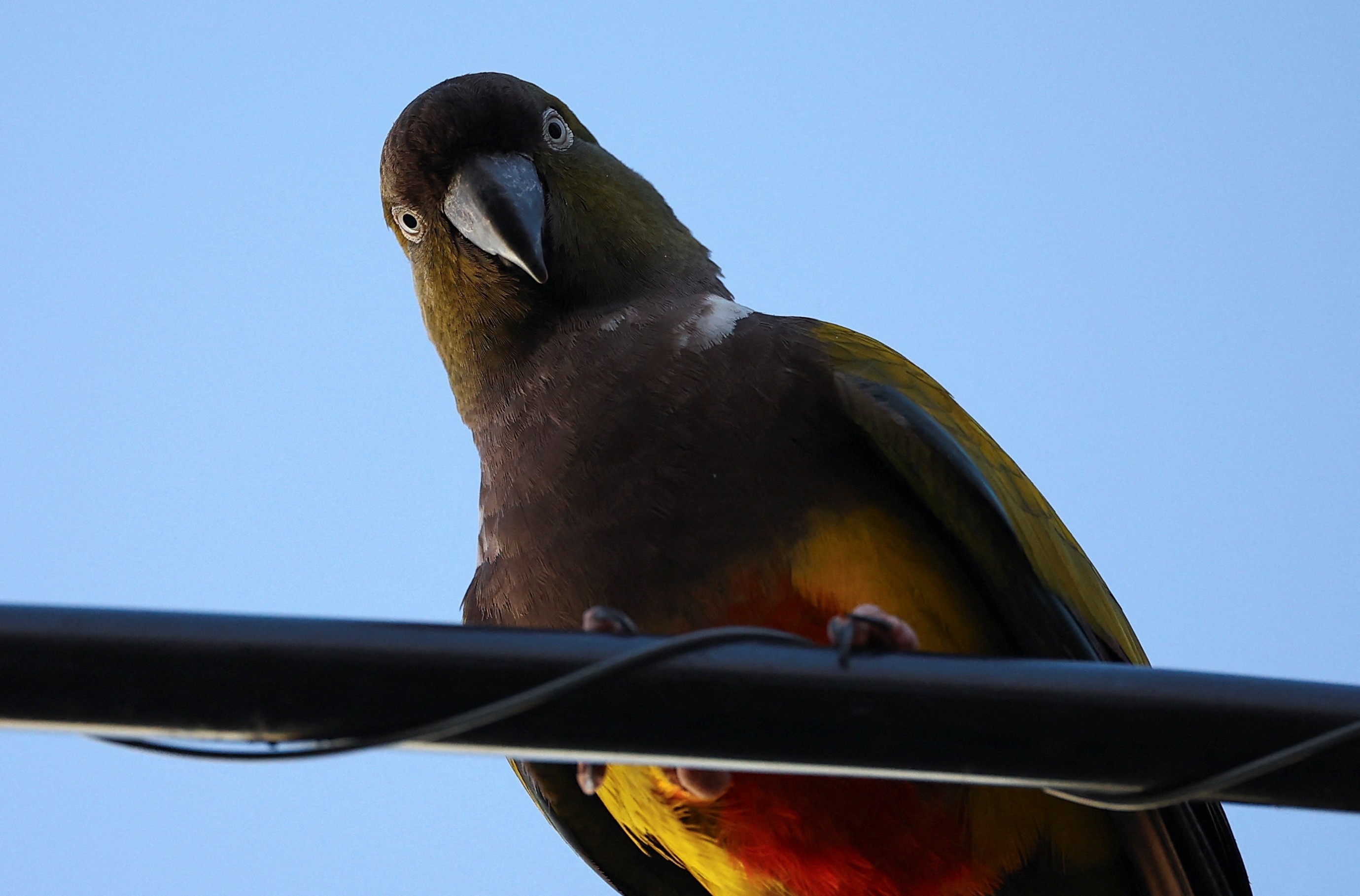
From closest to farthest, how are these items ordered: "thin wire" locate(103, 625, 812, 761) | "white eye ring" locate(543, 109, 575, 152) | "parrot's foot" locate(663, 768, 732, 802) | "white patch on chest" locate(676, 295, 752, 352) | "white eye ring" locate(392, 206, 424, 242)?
1. "thin wire" locate(103, 625, 812, 761)
2. "parrot's foot" locate(663, 768, 732, 802)
3. "white patch on chest" locate(676, 295, 752, 352)
4. "white eye ring" locate(392, 206, 424, 242)
5. "white eye ring" locate(543, 109, 575, 152)

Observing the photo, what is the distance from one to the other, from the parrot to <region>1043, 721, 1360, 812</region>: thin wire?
1.10 meters

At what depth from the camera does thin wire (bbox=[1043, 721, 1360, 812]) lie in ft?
4.61

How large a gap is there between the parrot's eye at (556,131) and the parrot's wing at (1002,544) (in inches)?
50.5

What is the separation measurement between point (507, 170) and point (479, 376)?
59 cm

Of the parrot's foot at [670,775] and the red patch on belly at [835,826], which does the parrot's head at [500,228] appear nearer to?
the parrot's foot at [670,775]

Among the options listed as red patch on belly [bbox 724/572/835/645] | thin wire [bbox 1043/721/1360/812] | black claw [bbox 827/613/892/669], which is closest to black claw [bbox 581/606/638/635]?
red patch on belly [bbox 724/572/835/645]

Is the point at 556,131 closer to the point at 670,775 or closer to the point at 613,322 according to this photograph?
the point at 613,322

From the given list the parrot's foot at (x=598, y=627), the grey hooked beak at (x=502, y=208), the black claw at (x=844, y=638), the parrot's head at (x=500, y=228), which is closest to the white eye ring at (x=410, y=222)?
the parrot's head at (x=500, y=228)

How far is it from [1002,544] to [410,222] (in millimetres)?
1982

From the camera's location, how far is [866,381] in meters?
3.03

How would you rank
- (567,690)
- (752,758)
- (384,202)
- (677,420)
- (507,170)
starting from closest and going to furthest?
(567,690), (752,758), (677,420), (507,170), (384,202)

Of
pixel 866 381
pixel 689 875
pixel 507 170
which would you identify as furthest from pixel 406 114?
pixel 689 875

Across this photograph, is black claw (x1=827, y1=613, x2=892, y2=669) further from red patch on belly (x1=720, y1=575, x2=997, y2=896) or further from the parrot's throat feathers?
the parrot's throat feathers

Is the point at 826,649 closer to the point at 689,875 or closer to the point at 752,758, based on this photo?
the point at 752,758
